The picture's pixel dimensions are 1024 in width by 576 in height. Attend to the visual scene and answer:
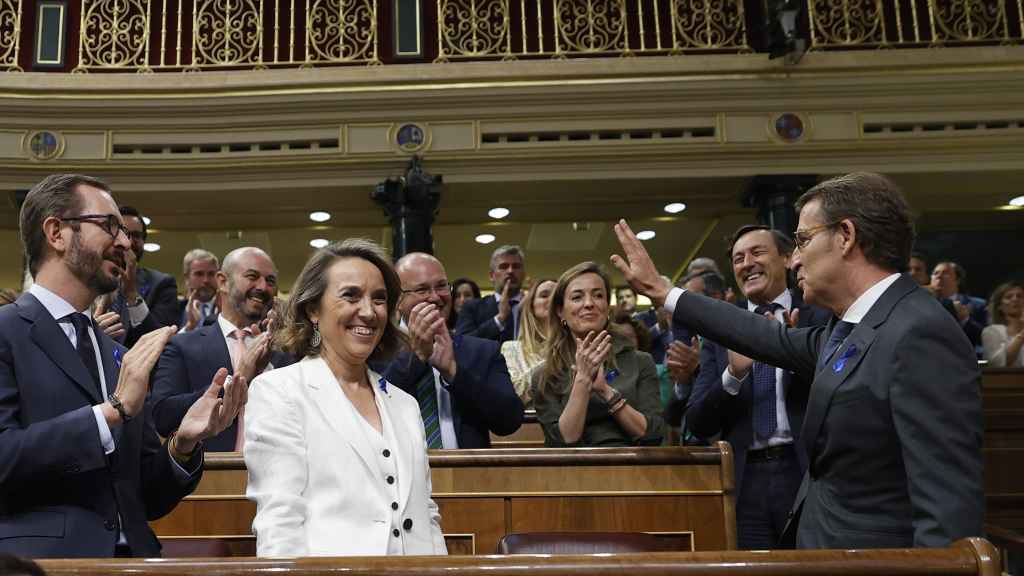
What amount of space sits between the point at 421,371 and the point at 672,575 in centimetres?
160

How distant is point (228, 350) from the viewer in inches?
110

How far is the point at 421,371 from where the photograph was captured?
2.71 meters

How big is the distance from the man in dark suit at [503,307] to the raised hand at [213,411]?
2653mm

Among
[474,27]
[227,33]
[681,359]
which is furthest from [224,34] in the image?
[681,359]

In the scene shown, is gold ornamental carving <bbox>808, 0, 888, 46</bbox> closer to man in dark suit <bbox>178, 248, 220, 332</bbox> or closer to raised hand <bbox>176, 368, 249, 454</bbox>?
man in dark suit <bbox>178, 248, 220, 332</bbox>

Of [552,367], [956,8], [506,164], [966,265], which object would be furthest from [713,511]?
[966,265]

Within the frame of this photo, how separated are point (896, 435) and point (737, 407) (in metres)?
0.93

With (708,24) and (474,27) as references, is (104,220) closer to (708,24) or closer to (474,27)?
(474,27)

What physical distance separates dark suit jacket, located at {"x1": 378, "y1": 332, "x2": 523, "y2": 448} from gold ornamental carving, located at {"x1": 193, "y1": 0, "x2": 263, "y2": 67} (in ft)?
13.5

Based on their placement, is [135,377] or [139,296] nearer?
[135,377]

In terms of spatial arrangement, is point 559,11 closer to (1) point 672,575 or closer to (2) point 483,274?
(2) point 483,274

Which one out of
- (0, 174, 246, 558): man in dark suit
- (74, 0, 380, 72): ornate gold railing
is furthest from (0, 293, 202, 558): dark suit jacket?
(74, 0, 380, 72): ornate gold railing

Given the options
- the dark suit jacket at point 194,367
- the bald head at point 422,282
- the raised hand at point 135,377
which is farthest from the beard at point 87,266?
the bald head at point 422,282

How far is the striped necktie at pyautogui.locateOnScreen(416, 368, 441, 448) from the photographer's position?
2.75 m
